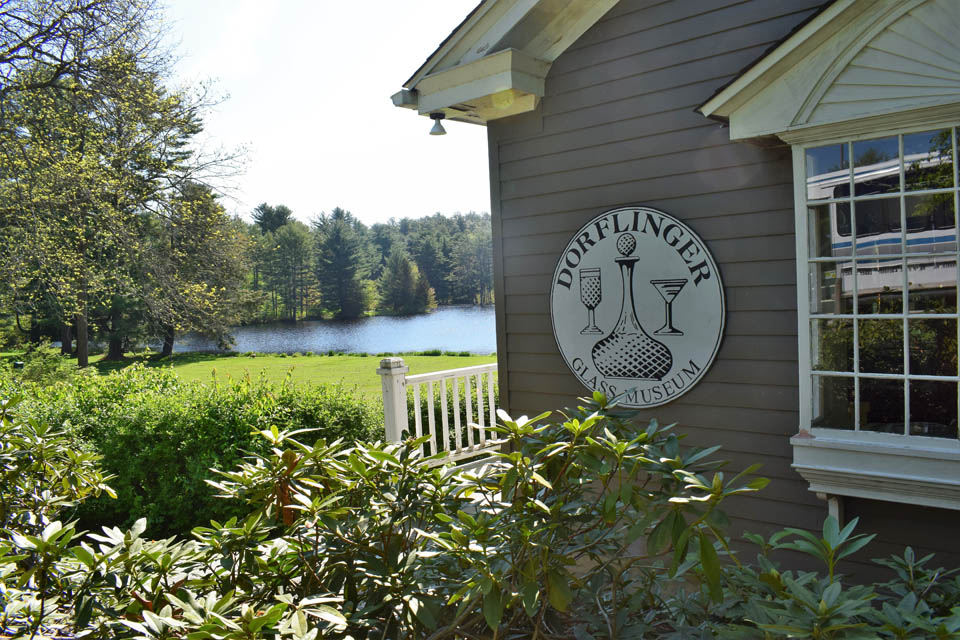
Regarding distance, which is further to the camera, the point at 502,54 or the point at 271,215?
the point at 271,215

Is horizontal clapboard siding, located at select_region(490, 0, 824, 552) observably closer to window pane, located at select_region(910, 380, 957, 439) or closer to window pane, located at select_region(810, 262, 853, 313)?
window pane, located at select_region(810, 262, 853, 313)

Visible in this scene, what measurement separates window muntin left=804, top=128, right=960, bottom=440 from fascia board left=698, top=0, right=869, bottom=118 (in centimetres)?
39

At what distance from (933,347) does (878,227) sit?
0.57 m

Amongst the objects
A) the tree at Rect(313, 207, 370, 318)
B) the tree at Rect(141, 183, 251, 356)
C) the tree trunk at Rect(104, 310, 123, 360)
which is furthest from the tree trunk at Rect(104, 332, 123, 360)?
the tree at Rect(313, 207, 370, 318)

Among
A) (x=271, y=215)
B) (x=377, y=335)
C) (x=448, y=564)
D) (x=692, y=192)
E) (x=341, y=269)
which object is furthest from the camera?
(x=271, y=215)

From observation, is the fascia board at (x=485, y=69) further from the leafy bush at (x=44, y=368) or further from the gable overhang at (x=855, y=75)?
the leafy bush at (x=44, y=368)

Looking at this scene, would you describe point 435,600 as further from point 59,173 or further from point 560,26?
point 59,173

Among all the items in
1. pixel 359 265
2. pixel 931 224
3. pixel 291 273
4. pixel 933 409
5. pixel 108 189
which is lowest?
pixel 933 409

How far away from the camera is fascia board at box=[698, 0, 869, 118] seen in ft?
9.20

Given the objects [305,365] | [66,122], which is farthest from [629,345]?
[305,365]

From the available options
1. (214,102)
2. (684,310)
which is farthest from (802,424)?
(214,102)

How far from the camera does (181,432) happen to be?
5.86 m

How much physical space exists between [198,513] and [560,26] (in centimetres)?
491

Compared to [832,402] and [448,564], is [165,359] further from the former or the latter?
[448,564]
